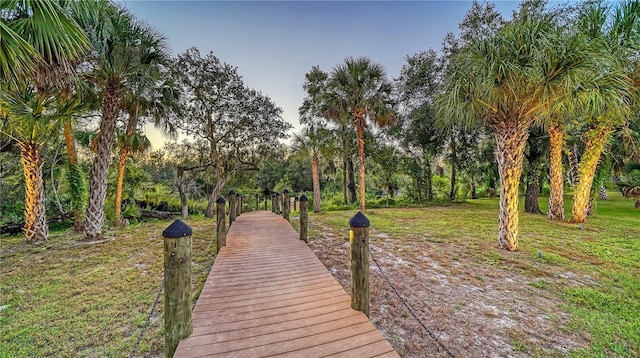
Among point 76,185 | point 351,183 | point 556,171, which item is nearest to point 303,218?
point 76,185

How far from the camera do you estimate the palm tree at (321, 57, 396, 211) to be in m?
11.6

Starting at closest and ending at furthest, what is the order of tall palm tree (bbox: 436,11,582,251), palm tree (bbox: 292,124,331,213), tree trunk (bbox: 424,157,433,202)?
tall palm tree (bbox: 436,11,582,251), palm tree (bbox: 292,124,331,213), tree trunk (bbox: 424,157,433,202)

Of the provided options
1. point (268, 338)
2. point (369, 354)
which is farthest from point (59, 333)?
point (369, 354)

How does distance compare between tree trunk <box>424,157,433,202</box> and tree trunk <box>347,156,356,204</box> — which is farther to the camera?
tree trunk <box>347,156,356,204</box>

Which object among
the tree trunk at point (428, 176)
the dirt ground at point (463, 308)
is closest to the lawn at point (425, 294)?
the dirt ground at point (463, 308)

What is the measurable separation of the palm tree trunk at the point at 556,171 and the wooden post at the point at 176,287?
12.1 m

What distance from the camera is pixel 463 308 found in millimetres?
3400

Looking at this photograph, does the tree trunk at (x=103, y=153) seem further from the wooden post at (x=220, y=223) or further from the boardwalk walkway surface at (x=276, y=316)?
the boardwalk walkway surface at (x=276, y=316)

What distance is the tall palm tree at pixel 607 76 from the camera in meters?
5.17

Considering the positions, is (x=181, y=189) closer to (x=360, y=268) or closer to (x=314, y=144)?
(x=314, y=144)

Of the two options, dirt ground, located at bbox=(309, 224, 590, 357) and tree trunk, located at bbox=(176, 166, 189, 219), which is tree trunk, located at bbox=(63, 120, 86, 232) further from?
dirt ground, located at bbox=(309, 224, 590, 357)

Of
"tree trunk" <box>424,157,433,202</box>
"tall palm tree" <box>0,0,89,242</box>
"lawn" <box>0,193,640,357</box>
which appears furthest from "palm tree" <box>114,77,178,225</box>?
"tree trunk" <box>424,157,433,202</box>

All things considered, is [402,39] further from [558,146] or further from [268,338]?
[268,338]

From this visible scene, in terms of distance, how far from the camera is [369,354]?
227 cm
